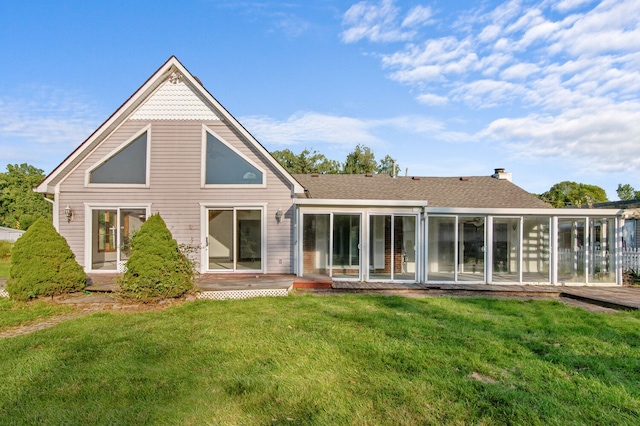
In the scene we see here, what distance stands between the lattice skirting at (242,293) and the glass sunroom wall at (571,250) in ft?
A: 29.3

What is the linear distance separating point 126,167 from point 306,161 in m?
26.1

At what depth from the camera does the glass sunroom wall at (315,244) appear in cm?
1124

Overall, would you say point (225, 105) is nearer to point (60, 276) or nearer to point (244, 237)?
point (244, 237)

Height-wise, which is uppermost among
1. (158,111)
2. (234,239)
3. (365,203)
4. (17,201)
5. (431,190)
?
(158,111)

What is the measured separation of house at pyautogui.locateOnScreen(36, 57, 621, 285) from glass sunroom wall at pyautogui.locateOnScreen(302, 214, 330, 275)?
3cm

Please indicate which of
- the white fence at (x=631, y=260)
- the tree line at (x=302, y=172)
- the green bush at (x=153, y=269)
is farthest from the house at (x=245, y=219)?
the tree line at (x=302, y=172)

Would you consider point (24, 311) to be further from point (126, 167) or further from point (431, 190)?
point (431, 190)

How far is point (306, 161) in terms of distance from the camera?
3734cm

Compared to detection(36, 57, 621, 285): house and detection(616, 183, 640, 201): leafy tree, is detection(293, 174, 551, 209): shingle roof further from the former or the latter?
detection(616, 183, 640, 201): leafy tree

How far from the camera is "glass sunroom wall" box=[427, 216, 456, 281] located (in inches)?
438

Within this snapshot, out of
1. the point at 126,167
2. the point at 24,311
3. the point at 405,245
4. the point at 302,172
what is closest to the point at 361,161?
the point at 302,172

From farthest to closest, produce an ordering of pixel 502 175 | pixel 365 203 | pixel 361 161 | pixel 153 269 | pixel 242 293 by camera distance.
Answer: pixel 361 161
pixel 502 175
pixel 365 203
pixel 242 293
pixel 153 269

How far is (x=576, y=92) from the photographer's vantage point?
46.0ft

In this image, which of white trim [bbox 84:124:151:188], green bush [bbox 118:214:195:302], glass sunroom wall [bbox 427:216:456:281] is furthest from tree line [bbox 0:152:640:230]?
green bush [bbox 118:214:195:302]
